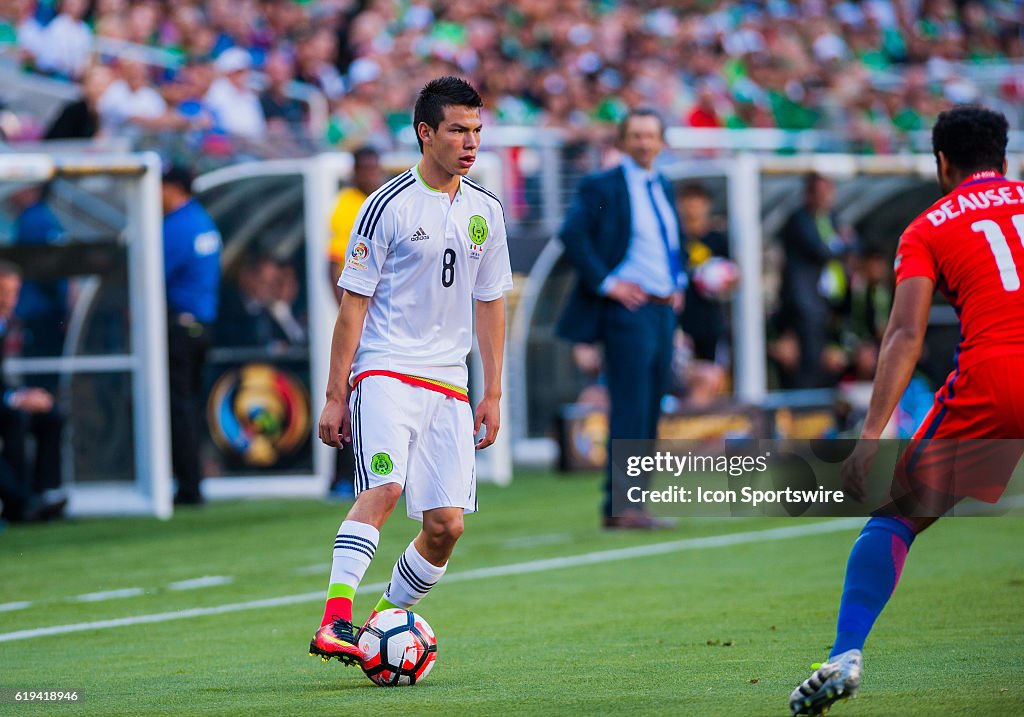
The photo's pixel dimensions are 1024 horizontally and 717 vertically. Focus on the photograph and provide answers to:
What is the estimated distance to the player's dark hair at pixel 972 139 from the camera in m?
5.61

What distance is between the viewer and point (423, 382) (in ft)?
20.9

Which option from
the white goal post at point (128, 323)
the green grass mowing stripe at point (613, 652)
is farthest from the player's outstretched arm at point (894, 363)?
the white goal post at point (128, 323)

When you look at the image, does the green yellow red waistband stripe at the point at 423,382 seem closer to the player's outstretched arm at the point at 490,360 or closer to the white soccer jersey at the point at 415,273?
the white soccer jersey at the point at 415,273

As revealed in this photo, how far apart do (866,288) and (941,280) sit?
40.3 feet

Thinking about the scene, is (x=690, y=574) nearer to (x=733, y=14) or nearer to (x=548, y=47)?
(x=548, y=47)

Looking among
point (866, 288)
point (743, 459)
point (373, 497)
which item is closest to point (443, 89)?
point (373, 497)

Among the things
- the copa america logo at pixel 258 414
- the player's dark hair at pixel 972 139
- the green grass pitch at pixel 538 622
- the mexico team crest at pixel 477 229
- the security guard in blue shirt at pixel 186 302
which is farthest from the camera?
the copa america logo at pixel 258 414

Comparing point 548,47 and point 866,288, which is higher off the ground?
point 548,47

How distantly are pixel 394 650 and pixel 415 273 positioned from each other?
1.37 m

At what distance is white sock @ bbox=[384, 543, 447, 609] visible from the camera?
6418mm

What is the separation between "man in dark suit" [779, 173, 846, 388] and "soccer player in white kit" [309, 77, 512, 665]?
9.96 metres

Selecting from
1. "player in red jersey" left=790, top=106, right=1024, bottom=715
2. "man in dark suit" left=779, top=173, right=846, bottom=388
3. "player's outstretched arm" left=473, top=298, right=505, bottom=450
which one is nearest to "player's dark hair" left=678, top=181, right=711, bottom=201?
"man in dark suit" left=779, top=173, right=846, bottom=388

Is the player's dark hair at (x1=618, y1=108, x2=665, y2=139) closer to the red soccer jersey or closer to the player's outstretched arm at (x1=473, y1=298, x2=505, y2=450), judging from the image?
the player's outstretched arm at (x1=473, y1=298, x2=505, y2=450)

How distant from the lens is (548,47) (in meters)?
23.1
